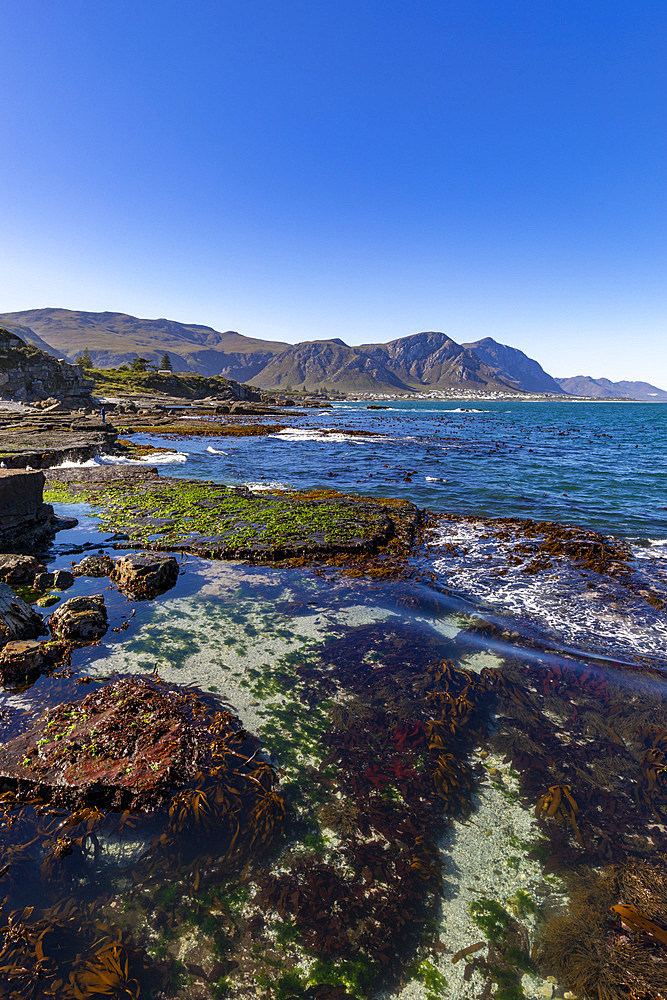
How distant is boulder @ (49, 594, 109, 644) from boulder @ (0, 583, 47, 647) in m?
0.29

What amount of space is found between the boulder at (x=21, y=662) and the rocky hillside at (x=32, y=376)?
71.6 m

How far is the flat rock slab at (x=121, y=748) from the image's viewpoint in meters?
5.48

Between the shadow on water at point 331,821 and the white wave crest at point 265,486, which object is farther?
the white wave crest at point 265,486

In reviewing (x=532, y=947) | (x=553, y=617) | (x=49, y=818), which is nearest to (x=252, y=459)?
(x=553, y=617)

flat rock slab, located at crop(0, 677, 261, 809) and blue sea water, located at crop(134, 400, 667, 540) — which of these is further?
blue sea water, located at crop(134, 400, 667, 540)

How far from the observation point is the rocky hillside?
231 ft

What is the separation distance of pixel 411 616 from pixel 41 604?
9817 millimetres

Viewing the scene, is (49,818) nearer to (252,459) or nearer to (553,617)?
(553,617)

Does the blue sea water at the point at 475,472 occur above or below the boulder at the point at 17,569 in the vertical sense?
above

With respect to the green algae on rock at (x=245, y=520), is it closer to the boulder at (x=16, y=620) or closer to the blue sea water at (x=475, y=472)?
the blue sea water at (x=475, y=472)

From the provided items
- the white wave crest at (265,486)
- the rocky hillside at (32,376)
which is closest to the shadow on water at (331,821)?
the white wave crest at (265,486)

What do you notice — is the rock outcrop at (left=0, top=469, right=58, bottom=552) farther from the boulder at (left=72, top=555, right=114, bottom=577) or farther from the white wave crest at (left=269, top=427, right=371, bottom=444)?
the white wave crest at (left=269, top=427, right=371, bottom=444)

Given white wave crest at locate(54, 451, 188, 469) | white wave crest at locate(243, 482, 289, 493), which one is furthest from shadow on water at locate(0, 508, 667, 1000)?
white wave crest at locate(54, 451, 188, 469)

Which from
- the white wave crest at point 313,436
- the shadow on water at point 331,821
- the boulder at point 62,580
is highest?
the white wave crest at point 313,436
